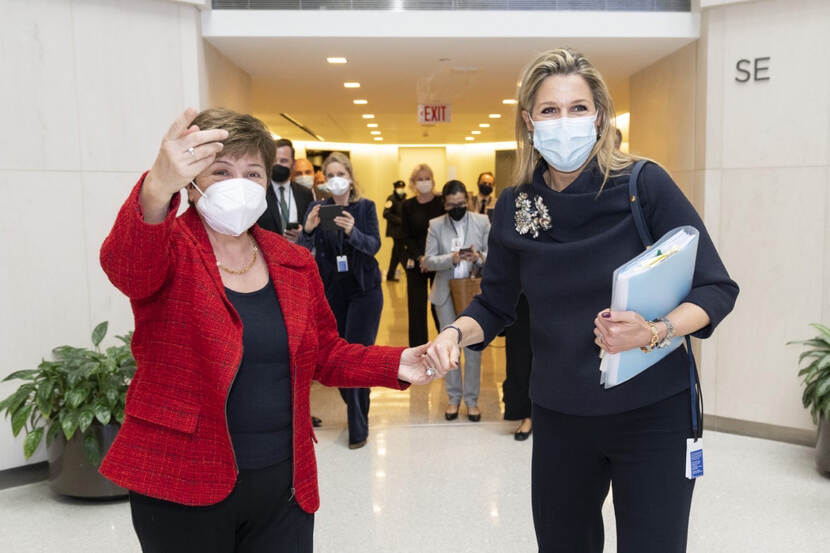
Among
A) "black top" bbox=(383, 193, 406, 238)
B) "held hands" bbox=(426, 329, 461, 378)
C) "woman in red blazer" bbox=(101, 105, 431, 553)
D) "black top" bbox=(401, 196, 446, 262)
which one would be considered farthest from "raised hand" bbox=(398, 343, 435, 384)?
"black top" bbox=(383, 193, 406, 238)

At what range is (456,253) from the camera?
5594 millimetres

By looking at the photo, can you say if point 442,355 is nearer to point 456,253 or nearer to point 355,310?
point 355,310

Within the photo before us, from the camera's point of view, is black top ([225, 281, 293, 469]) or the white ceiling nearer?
black top ([225, 281, 293, 469])

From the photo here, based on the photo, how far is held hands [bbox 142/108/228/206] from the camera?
1427 millimetres

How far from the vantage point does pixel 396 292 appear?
48.7 feet

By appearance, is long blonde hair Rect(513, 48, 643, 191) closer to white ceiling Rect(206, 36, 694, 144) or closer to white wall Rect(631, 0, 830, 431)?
white wall Rect(631, 0, 830, 431)

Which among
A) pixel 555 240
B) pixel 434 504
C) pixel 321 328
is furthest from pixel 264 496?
pixel 434 504

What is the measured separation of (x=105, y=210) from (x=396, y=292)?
1010cm

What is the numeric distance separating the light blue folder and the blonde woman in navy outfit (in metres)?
0.04

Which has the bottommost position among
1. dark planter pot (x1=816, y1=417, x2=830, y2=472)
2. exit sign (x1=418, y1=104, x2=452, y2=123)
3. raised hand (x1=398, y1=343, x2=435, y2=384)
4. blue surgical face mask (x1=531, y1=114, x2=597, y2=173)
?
dark planter pot (x1=816, y1=417, x2=830, y2=472)

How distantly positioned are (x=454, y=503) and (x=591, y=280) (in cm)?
255

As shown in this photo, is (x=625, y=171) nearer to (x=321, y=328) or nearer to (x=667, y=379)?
(x=667, y=379)

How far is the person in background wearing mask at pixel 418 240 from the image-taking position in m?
6.32

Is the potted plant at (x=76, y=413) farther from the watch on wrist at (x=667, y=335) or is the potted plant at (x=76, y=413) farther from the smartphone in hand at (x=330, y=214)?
the watch on wrist at (x=667, y=335)
